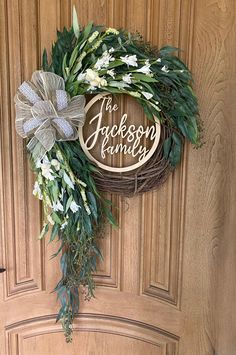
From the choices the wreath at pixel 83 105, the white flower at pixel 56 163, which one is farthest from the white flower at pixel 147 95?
the white flower at pixel 56 163

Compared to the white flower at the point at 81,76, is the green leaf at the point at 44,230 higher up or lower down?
lower down

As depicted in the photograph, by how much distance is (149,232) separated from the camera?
1.34 metres

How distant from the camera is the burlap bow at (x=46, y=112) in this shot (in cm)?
116

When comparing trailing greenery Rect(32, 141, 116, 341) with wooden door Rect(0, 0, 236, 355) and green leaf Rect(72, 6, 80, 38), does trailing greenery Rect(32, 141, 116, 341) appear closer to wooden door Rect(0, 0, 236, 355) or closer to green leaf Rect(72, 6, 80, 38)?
wooden door Rect(0, 0, 236, 355)

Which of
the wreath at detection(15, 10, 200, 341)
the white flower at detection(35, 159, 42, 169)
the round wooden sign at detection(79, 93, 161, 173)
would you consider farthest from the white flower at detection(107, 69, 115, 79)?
the white flower at detection(35, 159, 42, 169)

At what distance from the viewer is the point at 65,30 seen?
1207mm

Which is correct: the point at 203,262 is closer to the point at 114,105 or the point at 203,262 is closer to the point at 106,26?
the point at 114,105

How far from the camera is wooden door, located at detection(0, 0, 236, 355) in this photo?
4.00 feet

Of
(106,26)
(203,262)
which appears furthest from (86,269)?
(106,26)

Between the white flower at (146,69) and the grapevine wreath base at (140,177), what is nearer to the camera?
the white flower at (146,69)

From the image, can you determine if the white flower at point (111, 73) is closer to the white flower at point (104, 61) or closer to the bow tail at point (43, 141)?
the white flower at point (104, 61)

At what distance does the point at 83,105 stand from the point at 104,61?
150 millimetres

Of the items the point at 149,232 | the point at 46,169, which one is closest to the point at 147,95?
the point at 46,169

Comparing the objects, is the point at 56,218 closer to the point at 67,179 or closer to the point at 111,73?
the point at 67,179
